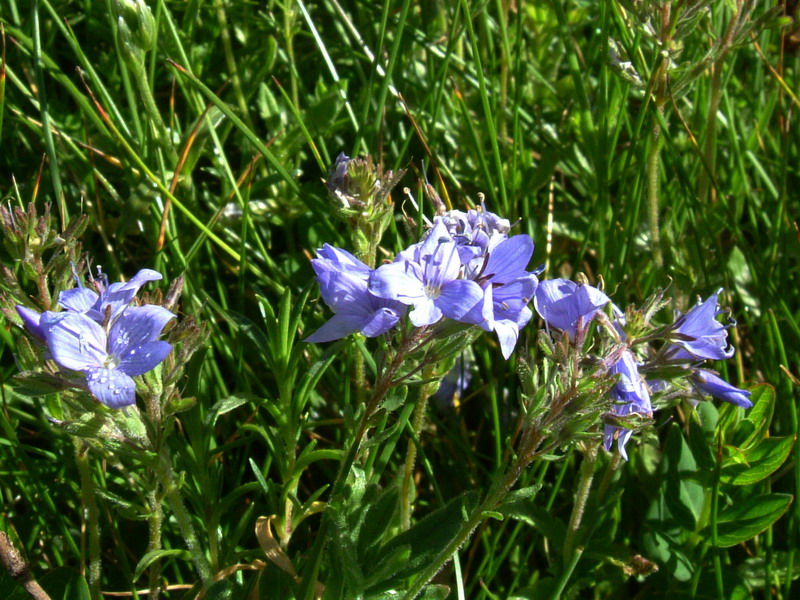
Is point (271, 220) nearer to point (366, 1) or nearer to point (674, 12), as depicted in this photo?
point (366, 1)

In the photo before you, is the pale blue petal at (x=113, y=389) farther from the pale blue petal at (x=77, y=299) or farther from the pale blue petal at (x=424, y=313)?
the pale blue petal at (x=424, y=313)

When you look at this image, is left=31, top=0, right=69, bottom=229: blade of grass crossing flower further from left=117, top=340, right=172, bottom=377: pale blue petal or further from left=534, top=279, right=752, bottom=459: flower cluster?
left=534, top=279, right=752, bottom=459: flower cluster

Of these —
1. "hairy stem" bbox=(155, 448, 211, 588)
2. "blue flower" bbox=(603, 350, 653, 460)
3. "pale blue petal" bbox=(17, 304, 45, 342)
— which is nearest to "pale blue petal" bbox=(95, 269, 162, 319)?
"pale blue petal" bbox=(17, 304, 45, 342)

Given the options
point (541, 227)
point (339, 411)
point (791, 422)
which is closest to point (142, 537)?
point (339, 411)

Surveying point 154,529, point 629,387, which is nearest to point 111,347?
point 154,529

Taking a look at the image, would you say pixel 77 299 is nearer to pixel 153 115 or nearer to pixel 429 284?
pixel 429 284

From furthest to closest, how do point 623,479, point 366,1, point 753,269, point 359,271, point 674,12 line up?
point 366,1, point 753,269, point 623,479, point 674,12, point 359,271

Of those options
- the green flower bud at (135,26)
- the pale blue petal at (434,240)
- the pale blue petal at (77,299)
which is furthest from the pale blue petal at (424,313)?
the green flower bud at (135,26)
